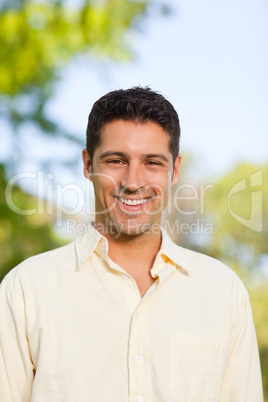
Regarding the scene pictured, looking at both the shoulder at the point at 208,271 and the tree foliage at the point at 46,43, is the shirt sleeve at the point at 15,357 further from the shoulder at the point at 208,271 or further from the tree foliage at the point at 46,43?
the tree foliage at the point at 46,43

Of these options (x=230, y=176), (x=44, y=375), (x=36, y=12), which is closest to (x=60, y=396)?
(x=44, y=375)

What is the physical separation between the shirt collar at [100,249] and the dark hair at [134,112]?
1.11ft

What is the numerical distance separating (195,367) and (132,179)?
0.72 m

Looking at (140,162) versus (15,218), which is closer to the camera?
(140,162)

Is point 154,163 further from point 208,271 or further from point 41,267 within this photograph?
point 41,267

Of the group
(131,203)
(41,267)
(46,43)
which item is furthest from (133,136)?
(46,43)

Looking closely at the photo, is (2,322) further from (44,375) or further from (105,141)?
(105,141)

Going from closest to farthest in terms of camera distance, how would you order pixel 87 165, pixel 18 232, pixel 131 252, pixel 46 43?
pixel 131 252 → pixel 87 165 → pixel 18 232 → pixel 46 43

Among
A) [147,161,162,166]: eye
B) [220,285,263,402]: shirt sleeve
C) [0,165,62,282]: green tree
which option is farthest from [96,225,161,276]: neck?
[0,165,62,282]: green tree

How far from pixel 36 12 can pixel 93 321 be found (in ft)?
27.6

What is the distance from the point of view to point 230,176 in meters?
13.6

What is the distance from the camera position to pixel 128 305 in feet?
5.95

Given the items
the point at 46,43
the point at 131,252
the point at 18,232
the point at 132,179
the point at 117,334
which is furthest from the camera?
the point at 46,43

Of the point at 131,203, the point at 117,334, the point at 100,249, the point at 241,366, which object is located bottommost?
the point at 241,366
